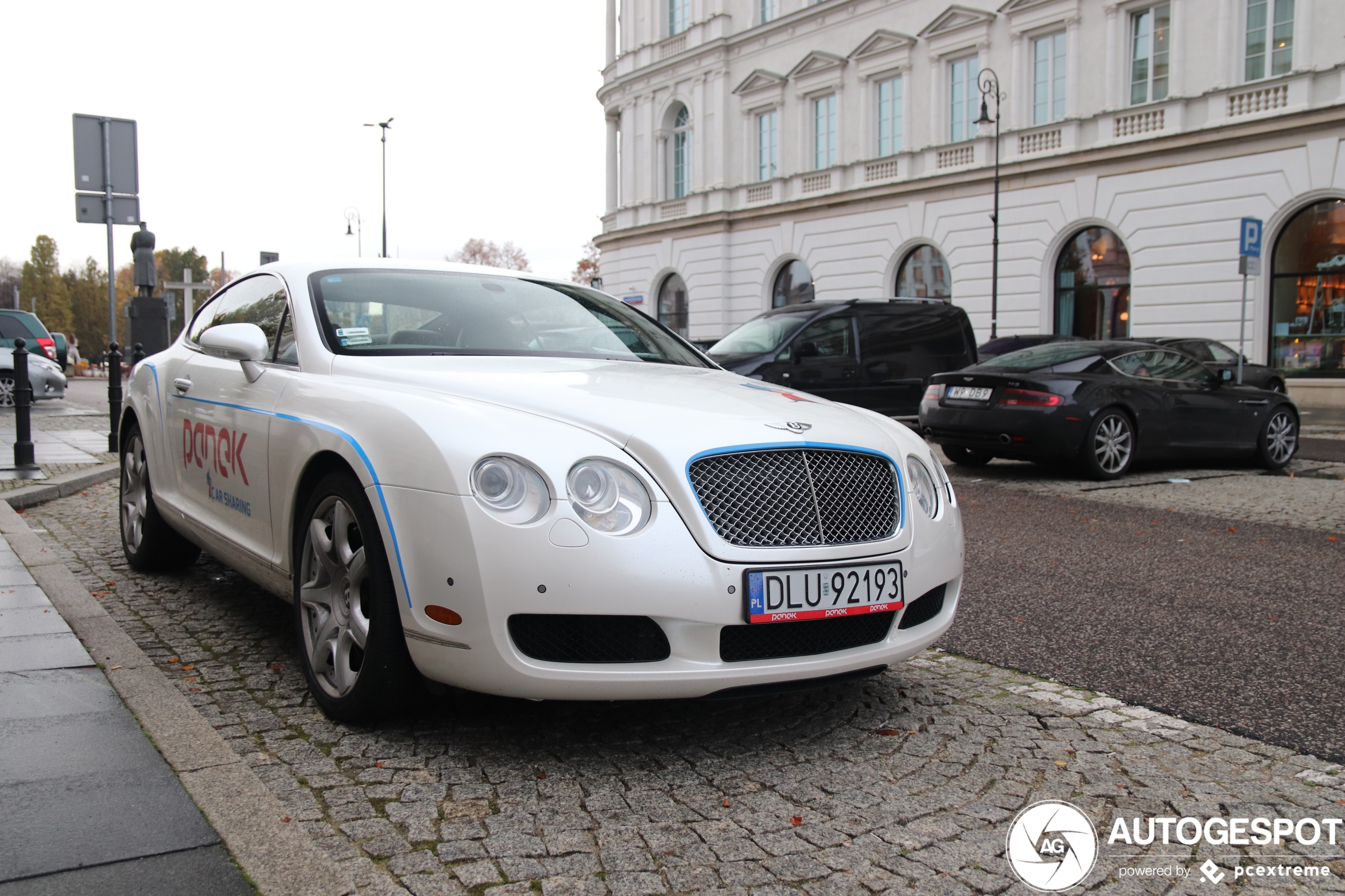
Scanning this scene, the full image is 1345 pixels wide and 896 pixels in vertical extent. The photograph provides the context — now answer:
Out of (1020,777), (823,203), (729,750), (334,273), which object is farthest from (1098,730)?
(823,203)

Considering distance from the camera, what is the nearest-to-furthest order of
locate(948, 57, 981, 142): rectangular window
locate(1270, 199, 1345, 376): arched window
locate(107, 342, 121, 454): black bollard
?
locate(107, 342, 121, 454): black bollard < locate(1270, 199, 1345, 376): arched window < locate(948, 57, 981, 142): rectangular window

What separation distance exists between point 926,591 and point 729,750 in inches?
29.7

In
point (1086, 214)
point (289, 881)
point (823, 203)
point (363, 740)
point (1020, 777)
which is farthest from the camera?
point (823, 203)

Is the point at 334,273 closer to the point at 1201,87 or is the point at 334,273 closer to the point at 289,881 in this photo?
the point at 289,881

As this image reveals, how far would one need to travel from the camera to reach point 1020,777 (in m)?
2.88

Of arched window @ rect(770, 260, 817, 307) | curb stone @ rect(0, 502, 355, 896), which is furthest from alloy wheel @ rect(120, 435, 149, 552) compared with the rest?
arched window @ rect(770, 260, 817, 307)

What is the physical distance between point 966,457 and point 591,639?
9.21 meters

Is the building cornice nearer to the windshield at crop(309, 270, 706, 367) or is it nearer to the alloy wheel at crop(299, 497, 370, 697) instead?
the windshield at crop(309, 270, 706, 367)

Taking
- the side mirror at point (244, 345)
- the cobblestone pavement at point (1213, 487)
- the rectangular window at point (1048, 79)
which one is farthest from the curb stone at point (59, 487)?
the rectangular window at point (1048, 79)

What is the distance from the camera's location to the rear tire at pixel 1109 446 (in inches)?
384

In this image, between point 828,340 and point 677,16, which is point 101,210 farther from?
point 677,16

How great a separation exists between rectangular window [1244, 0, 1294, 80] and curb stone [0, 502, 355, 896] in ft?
77.9

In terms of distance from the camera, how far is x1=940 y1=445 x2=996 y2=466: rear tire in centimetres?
1117

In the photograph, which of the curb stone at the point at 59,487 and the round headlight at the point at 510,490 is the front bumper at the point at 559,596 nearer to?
the round headlight at the point at 510,490
